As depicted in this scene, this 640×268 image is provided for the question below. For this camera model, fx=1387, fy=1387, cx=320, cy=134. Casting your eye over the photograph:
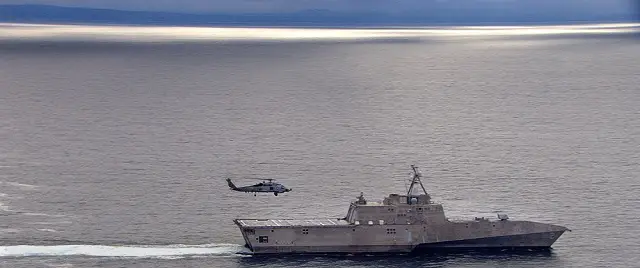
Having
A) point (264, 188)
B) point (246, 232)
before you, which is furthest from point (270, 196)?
point (246, 232)

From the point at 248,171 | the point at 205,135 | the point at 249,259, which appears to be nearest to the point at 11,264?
the point at 249,259

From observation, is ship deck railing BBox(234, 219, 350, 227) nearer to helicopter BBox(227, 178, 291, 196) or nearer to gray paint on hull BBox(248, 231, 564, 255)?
gray paint on hull BBox(248, 231, 564, 255)

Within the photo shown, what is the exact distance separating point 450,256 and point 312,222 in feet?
40.7

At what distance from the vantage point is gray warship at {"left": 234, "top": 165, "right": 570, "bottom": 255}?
120 meters

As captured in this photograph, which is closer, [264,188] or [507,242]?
[507,242]

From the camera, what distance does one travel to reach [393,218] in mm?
121500

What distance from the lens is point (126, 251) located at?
11912cm

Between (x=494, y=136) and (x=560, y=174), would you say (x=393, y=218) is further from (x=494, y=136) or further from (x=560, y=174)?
(x=494, y=136)

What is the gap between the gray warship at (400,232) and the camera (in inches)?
4712

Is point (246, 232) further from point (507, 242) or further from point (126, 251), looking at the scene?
point (507, 242)

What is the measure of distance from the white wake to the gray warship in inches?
108

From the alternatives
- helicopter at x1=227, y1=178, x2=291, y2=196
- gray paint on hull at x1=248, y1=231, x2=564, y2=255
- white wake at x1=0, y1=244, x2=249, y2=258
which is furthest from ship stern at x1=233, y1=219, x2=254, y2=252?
helicopter at x1=227, y1=178, x2=291, y2=196

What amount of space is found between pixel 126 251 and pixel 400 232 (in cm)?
2381

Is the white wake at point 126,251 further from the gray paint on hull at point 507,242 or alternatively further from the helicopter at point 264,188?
the gray paint on hull at point 507,242
